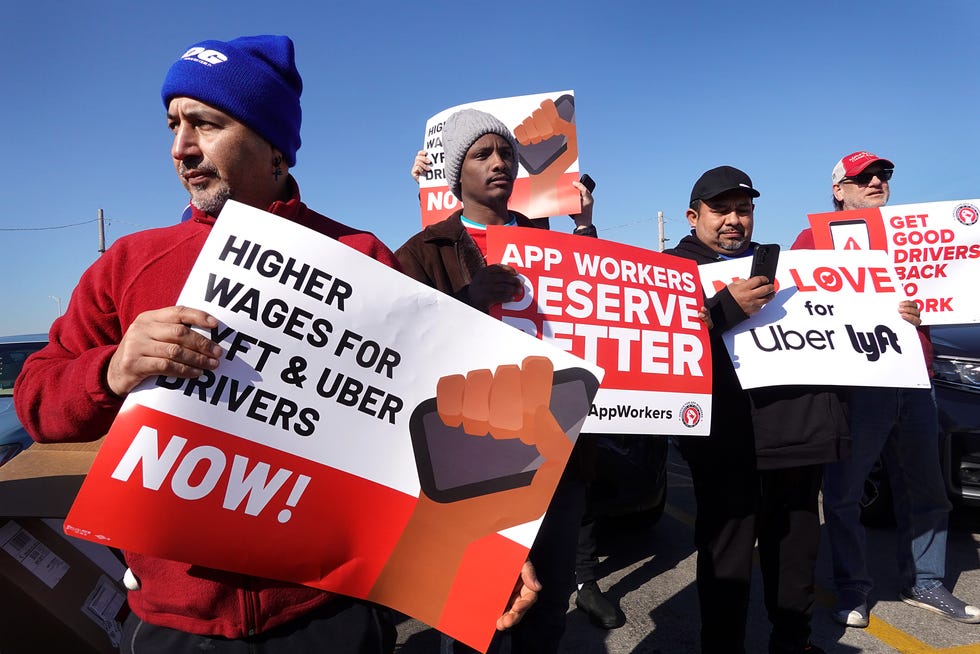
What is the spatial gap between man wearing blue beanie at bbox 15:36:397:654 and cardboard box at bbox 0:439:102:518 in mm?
1218

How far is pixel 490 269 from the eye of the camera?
6.06 feet

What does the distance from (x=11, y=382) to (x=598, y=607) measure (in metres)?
5.50

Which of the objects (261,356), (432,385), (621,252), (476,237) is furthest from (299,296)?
(621,252)

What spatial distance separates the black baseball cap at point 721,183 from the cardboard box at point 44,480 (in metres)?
2.72

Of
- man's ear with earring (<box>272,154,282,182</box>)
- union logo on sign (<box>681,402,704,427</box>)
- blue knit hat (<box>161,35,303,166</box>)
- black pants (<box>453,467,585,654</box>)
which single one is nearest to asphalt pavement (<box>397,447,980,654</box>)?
black pants (<box>453,467,585,654</box>)

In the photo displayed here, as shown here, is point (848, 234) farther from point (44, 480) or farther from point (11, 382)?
point (11, 382)

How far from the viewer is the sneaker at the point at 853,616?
10.2ft

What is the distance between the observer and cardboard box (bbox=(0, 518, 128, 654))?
6.57 feet

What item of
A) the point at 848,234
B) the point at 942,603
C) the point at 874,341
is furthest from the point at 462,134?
the point at 942,603

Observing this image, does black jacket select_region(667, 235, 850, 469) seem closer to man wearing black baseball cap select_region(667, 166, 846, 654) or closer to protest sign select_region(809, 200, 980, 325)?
man wearing black baseball cap select_region(667, 166, 846, 654)

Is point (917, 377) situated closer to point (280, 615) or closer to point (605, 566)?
point (605, 566)

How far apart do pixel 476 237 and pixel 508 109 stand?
2.49m

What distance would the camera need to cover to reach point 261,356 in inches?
44.2

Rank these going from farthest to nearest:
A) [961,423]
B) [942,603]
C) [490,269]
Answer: [961,423] < [942,603] < [490,269]
